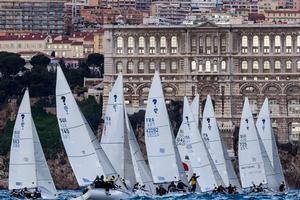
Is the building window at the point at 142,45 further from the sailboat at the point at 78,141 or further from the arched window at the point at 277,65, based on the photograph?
the sailboat at the point at 78,141

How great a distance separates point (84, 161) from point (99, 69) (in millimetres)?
93049

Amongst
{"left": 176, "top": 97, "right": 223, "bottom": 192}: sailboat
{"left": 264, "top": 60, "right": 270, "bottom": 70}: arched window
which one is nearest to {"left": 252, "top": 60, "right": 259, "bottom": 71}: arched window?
{"left": 264, "top": 60, "right": 270, "bottom": 70}: arched window

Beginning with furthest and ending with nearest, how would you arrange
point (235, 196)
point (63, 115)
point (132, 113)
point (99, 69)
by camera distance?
point (99, 69) → point (132, 113) → point (235, 196) → point (63, 115)

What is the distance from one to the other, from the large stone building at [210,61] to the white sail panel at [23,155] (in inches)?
2479

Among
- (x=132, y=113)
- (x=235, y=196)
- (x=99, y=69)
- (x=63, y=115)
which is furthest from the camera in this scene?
(x=99, y=69)

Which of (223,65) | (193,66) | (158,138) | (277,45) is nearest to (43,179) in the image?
(158,138)

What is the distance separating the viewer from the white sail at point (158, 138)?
106 m

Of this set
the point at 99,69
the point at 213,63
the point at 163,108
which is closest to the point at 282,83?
the point at 213,63

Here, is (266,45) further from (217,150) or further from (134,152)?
(134,152)

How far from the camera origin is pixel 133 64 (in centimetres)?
17325

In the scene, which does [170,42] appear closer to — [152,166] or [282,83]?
[282,83]

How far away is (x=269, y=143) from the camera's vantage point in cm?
12056

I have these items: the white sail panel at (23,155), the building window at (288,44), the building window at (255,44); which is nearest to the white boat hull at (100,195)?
the white sail panel at (23,155)

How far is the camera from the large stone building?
17138 centimetres
